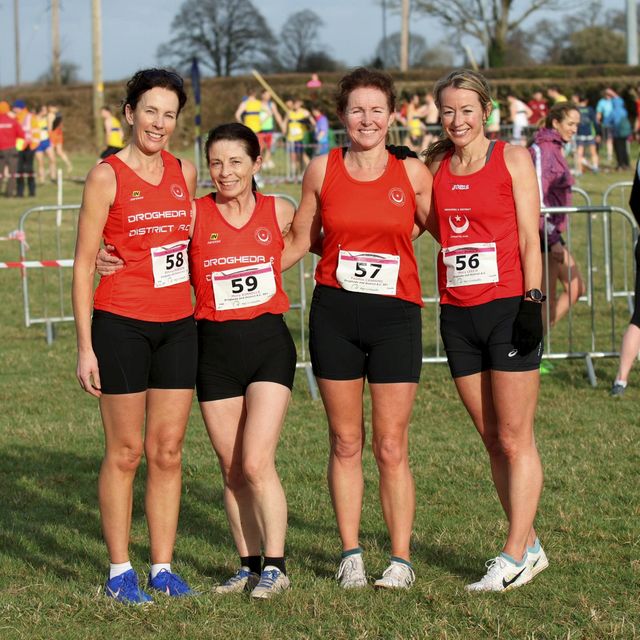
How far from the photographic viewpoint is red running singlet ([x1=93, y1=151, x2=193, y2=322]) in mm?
4676

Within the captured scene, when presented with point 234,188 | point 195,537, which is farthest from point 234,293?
point 195,537

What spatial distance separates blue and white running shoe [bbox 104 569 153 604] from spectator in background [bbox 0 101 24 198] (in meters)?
22.6

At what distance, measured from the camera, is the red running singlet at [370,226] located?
483 centimetres

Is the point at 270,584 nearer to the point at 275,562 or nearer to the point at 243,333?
the point at 275,562

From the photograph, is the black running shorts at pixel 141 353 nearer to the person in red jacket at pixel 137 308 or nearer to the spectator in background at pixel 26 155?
the person in red jacket at pixel 137 308

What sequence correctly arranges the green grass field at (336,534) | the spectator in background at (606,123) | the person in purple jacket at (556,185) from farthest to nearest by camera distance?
1. the spectator in background at (606,123)
2. the person in purple jacket at (556,185)
3. the green grass field at (336,534)

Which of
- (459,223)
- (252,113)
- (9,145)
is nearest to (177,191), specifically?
(459,223)

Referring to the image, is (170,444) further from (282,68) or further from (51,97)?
(282,68)

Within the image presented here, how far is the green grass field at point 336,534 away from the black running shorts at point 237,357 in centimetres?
87

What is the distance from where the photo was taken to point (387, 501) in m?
5.04

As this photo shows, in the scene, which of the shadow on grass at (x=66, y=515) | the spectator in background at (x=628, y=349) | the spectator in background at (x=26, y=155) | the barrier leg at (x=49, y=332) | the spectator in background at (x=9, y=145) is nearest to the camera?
the shadow on grass at (x=66, y=515)

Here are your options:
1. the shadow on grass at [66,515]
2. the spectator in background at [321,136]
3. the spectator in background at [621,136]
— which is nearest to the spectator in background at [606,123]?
the spectator in background at [621,136]

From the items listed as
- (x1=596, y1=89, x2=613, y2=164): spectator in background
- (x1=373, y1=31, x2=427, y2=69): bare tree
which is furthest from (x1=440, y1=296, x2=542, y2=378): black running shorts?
(x1=373, y1=31, x2=427, y2=69): bare tree

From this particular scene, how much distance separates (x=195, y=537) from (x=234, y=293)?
161 cm
